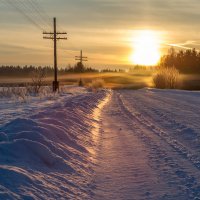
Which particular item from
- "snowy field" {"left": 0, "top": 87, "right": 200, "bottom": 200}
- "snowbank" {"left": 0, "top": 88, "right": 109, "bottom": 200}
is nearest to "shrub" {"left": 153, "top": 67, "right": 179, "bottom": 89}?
"snowy field" {"left": 0, "top": 87, "right": 200, "bottom": 200}

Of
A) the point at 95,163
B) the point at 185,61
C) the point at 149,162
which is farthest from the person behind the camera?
the point at 185,61

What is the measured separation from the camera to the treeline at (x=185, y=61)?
129 metres

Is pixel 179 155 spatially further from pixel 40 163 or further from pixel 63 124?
pixel 63 124

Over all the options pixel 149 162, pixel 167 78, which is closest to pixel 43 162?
pixel 149 162

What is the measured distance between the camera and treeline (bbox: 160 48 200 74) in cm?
Result: 12900

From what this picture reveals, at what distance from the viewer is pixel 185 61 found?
134m

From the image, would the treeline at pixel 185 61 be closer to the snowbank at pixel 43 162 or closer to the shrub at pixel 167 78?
the shrub at pixel 167 78

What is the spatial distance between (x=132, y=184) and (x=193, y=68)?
124609 millimetres

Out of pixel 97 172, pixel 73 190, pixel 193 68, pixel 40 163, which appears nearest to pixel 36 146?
pixel 40 163

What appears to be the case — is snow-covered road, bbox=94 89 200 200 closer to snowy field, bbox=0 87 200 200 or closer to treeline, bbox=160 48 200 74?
snowy field, bbox=0 87 200 200

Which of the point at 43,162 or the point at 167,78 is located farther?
the point at 167,78

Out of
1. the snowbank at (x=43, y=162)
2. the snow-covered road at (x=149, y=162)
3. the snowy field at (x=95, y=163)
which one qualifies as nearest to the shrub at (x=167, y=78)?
the snow-covered road at (x=149, y=162)

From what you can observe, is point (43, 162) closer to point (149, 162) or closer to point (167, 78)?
point (149, 162)

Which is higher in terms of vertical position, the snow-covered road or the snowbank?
the snowbank
